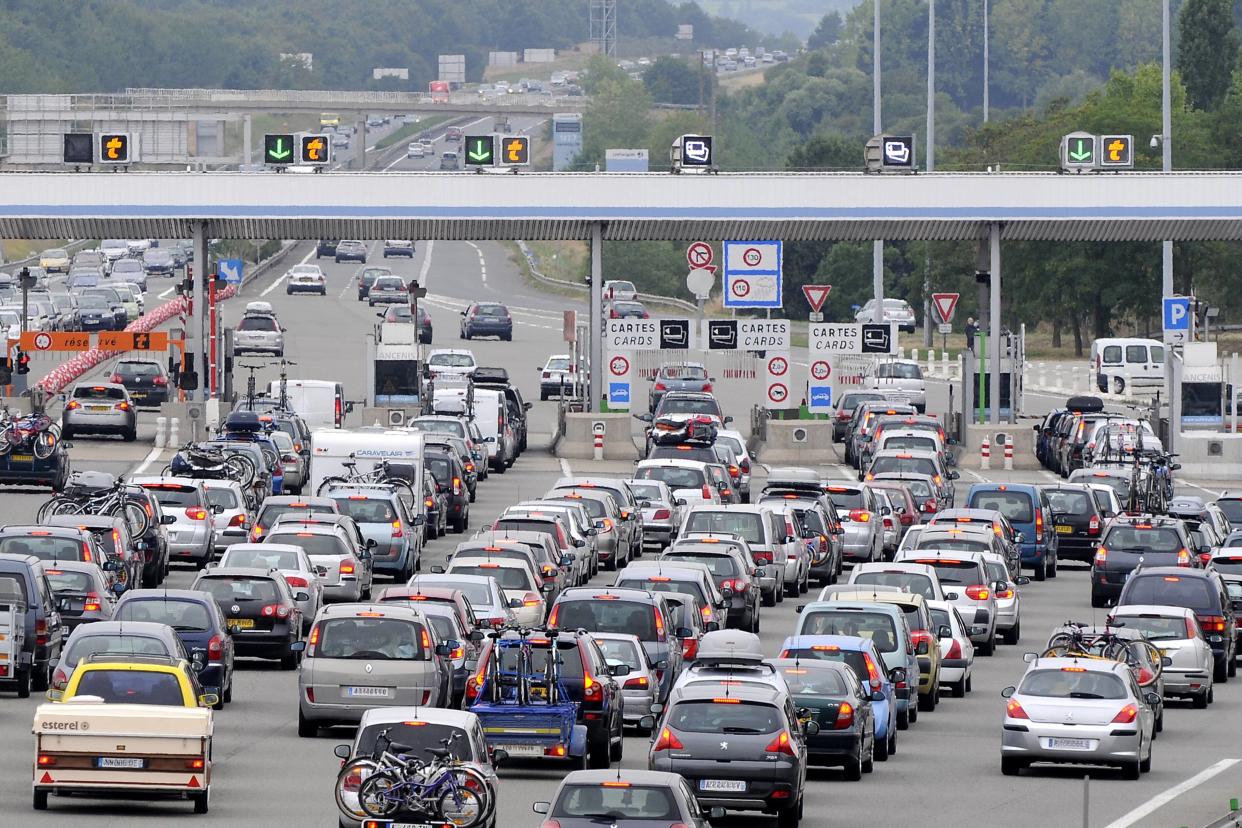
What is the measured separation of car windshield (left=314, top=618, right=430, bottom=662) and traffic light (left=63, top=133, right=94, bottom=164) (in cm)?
4047

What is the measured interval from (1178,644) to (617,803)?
14.4 metres

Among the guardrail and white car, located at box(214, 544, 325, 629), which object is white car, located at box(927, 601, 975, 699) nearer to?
white car, located at box(214, 544, 325, 629)

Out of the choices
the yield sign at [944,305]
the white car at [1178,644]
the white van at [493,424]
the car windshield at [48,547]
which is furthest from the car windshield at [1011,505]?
the yield sign at [944,305]

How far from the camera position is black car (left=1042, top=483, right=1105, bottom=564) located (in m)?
47.8

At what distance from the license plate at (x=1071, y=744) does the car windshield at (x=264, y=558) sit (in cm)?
1144

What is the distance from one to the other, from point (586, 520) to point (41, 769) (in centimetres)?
1999

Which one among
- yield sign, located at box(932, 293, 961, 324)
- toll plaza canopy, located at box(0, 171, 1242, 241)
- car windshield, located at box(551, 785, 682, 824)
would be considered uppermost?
toll plaza canopy, located at box(0, 171, 1242, 241)

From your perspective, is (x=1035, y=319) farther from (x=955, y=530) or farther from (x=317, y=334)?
(x=955, y=530)

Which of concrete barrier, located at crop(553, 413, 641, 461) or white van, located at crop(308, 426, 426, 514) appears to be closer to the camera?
white van, located at crop(308, 426, 426, 514)

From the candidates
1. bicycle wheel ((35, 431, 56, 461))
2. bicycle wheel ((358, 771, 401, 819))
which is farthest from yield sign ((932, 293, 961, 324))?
bicycle wheel ((358, 771, 401, 819))

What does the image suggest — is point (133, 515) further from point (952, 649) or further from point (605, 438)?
point (605, 438)

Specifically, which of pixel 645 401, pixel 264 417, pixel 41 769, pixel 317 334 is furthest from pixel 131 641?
pixel 317 334

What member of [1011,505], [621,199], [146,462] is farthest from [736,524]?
[621,199]

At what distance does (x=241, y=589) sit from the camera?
32906 mm
